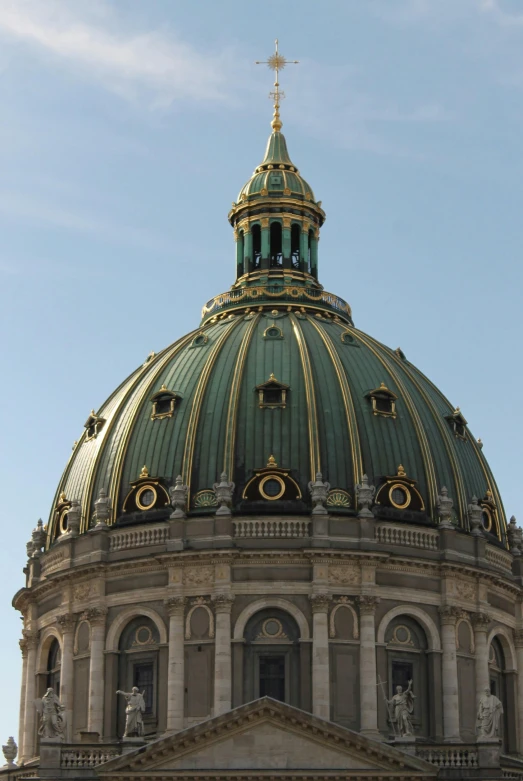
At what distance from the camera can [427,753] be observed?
68.2 meters

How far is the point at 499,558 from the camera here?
267 feet

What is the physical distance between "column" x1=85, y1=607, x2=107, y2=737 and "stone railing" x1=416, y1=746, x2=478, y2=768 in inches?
572

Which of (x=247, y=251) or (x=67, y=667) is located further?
(x=247, y=251)

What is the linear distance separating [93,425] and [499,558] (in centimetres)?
1956

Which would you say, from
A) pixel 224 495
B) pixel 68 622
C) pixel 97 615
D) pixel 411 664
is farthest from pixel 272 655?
pixel 68 622

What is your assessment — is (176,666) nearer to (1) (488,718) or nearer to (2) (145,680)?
(2) (145,680)

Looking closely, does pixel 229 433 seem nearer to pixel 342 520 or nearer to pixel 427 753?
pixel 342 520

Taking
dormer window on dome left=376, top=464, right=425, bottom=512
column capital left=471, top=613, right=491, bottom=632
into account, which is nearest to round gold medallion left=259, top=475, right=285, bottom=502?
dormer window on dome left=376, top=464, right=425, bottom=512

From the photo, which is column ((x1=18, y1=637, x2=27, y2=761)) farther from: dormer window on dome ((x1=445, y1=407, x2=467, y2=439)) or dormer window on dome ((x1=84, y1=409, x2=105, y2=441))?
dormer window on dome ((x1=445, y1=407, x2=467, y2=439))

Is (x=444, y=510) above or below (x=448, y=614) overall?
above

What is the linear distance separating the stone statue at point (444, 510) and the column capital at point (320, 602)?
22.2ft

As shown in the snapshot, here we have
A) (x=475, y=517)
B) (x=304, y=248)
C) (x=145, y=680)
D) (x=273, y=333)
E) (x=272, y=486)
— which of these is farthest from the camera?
(x=304, y=248)

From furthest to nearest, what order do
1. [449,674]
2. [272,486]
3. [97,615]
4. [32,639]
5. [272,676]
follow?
[32,639], [272,486], [97,615], [449,674], [272,676]

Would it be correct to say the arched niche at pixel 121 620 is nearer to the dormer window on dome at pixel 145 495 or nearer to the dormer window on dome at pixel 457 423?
the dormer window on dome at pixel 145 495
